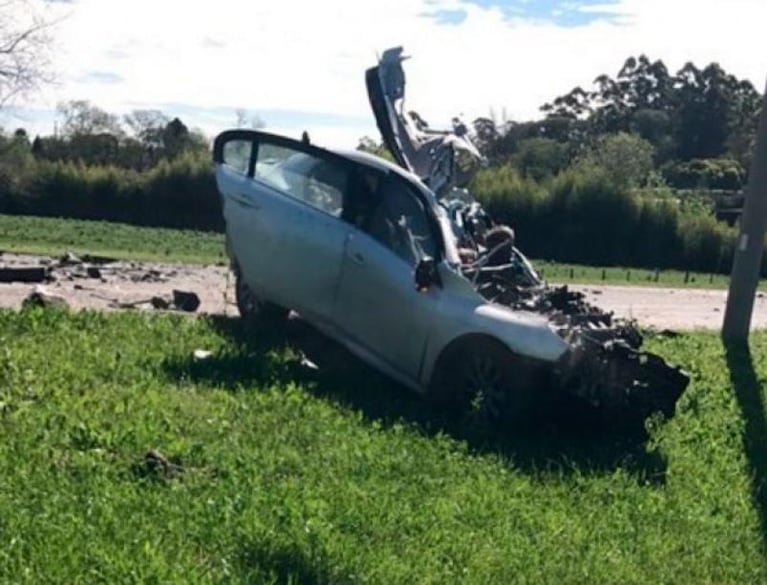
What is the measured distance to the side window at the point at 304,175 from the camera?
10.3 metres

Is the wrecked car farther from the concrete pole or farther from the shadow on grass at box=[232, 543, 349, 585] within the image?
the concrete pole

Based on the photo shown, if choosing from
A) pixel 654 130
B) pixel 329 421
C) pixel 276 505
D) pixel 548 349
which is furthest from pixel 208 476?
pixel 654 130

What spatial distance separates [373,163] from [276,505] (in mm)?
4531

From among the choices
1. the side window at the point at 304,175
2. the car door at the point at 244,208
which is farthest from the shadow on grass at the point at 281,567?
the car door at the point at 244,208

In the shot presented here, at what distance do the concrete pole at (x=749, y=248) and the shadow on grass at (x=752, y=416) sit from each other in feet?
2.98

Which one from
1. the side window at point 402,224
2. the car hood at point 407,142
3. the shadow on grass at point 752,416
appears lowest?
the shadow on grass at point 752,416

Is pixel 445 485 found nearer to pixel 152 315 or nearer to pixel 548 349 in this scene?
pixel 548 349

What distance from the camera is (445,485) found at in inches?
279

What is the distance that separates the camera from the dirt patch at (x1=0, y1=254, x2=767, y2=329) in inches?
580

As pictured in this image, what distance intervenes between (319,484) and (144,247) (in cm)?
2752

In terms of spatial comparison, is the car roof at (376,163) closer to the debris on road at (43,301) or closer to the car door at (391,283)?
the car door at (391,283)

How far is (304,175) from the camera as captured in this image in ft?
34.8

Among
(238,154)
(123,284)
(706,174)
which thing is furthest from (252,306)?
(706,174)

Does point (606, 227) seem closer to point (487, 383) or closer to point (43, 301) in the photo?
point (43, 301)
